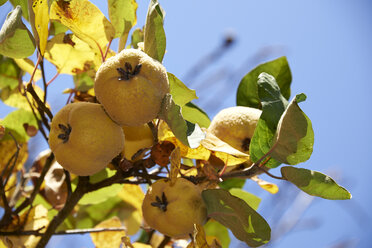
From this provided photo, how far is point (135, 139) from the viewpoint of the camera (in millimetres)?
890

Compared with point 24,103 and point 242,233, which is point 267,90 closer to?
point 242,233

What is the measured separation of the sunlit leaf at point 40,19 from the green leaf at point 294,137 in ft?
1.55

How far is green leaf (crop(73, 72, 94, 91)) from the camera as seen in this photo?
3.35 ft

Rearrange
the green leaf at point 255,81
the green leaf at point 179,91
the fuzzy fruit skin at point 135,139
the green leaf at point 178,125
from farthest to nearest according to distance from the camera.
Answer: the green leaf at point 255,81
the fuzzy fruit skin at point 135,139
the green leaf at point 179,91
the green leaf at point 178,125

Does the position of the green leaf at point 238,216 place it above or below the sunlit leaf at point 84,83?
below

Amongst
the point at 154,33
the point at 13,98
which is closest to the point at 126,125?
the point at 154,33

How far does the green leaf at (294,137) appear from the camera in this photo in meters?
0.70

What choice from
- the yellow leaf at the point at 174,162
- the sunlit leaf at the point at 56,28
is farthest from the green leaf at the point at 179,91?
the sunlit leaf at the point at 56,28

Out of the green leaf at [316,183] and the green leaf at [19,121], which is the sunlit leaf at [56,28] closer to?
the green leaf at [19,121]

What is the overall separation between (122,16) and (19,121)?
48 centimetres

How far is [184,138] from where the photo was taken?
0.67 metres

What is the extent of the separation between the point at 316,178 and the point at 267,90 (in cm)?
18

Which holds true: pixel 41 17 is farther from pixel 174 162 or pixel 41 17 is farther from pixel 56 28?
pixel 174 162

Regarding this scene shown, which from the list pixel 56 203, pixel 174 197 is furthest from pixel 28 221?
pixel 174 197
